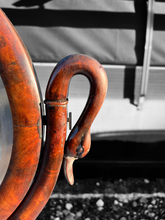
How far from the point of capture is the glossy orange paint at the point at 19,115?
0.57 meters

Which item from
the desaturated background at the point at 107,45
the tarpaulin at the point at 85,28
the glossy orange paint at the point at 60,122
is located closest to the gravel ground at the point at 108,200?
the desaturated background at the point at 107,45

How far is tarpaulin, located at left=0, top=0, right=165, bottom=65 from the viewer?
45.6 inches

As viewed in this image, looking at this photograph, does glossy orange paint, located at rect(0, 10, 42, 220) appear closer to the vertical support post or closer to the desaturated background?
the desaturated background

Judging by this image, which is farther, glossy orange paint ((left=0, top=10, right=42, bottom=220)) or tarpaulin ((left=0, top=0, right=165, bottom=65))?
tarpaulin ((left=0, top=0, right=165, bottom=65))

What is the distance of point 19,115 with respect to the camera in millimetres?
611

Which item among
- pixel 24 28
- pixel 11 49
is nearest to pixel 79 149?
pixel 11 49

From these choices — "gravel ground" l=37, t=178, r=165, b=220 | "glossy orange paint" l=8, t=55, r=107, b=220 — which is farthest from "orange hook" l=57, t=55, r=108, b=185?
"gravel ground" l=37, t=178, r=165, b=220

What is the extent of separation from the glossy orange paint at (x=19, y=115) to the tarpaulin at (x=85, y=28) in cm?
65

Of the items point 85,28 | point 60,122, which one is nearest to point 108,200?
point 60,122

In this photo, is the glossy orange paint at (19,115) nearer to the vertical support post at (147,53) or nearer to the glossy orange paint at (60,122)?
the glossy orange paint at (60,122)

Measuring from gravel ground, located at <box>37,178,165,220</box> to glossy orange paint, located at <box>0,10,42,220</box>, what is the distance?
61 centimetres

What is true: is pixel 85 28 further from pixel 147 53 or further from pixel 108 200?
pixel 108 200

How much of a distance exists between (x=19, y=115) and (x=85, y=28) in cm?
79

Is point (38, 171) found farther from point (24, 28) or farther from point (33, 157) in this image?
point (24, 28)
